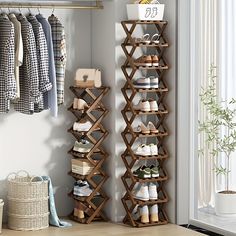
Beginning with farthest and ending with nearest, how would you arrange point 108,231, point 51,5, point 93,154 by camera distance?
point 93,154 → point 51,5 → point 108,231

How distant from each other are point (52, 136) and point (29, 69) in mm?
817

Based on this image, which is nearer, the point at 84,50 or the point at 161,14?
the point at 161,14

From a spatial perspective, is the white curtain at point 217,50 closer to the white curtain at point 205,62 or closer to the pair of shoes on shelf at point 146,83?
the white curtain at point 205,62

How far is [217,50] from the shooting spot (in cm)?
593

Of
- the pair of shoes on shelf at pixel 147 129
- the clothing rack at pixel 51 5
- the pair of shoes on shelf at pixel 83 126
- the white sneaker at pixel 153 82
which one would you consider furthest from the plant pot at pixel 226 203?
the clothing rack at pixel 51 5

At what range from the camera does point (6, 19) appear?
5.43 m

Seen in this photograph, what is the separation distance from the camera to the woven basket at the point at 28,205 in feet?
18.3

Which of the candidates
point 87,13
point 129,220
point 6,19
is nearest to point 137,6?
point 87,13

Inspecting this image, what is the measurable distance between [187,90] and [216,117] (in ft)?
1.37

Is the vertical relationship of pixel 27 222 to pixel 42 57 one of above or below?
below

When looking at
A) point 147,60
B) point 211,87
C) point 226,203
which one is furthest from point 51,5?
point 226,203

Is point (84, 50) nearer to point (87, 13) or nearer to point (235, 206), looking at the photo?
point (87, 13)

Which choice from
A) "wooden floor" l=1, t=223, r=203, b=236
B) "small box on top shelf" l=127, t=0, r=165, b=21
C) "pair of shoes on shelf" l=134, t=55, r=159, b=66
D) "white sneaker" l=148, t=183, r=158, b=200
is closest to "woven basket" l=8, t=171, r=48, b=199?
"wooden floor" l=1, t=223, r=203, b=236

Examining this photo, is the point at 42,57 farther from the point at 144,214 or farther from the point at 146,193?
the point at 144,214
